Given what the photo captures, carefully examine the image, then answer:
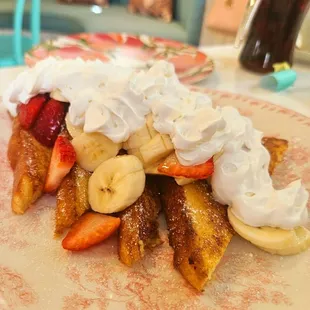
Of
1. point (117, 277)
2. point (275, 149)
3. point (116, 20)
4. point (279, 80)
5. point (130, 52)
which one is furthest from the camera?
point (116, 20)

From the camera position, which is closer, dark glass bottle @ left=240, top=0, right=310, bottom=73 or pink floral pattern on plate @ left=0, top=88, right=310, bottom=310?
pink floral pattern on plate @ left=0, top=88, right=310, bottom=310

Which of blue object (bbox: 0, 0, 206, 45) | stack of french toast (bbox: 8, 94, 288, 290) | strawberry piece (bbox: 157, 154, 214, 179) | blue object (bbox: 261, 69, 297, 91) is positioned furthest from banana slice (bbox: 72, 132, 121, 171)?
blue object (bbox: 0, 0, 206, 45)

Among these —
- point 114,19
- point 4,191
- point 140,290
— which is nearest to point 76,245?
point 140,290

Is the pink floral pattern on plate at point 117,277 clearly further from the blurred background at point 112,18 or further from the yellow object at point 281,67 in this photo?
the blurred background at point 112,18

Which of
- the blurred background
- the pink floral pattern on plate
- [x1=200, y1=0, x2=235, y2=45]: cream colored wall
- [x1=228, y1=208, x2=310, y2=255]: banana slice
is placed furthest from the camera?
the blurred background

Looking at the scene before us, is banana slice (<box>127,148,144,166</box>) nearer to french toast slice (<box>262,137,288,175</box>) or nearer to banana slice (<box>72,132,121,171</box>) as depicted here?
banana slice (<box>72,132,121,171</box>)

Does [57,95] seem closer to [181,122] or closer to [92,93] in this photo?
[92,93]

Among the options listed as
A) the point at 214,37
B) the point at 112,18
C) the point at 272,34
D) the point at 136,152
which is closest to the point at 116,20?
the point at 112,18

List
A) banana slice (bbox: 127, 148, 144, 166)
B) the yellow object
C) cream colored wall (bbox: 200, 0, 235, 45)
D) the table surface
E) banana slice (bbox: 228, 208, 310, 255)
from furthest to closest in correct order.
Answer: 1. cream colored wall (bbox: 200, 0, 235, 45)
2. the yellow object
3. the table surface
4. banana slice (bbox: 127, 148, 144, 166)
5. banana slice (bbox: 228, 208, 310, 255)
